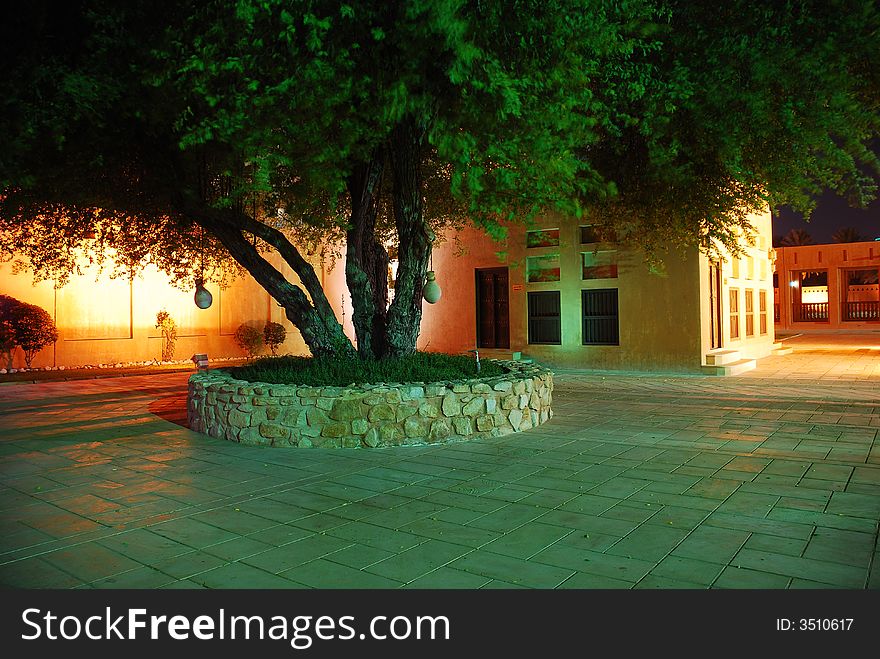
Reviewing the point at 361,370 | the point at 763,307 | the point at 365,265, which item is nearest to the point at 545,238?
the point at 365,265

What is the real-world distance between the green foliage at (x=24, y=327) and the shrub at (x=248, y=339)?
18.2 feet

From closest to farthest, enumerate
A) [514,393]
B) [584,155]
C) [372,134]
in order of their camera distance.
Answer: [372,134]
[514,393]
[584,155]

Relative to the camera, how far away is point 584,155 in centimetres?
1272

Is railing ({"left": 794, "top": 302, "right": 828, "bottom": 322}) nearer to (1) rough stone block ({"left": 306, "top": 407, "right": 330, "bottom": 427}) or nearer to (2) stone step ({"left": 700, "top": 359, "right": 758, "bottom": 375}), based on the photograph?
(2) stone step ({"left": 700, "top": 359, "right": 758, "bottom": 375})

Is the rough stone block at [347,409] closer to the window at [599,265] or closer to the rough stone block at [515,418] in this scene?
the rough stone block at [515,418]

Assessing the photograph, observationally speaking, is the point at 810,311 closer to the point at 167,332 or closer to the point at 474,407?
the point at 167,332

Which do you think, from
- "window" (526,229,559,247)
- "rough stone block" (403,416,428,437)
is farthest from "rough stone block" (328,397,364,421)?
"window" (526,229,559,247)

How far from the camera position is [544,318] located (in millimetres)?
17500

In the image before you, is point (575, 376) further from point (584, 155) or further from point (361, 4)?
point (361, 4)

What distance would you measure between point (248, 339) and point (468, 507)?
1710 centimetres

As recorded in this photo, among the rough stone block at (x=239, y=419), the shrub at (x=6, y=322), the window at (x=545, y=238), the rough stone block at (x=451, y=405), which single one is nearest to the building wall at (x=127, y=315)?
the shrub at (x=6, y=322)

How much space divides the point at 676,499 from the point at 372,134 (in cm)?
499

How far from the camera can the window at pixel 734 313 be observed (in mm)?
18156
